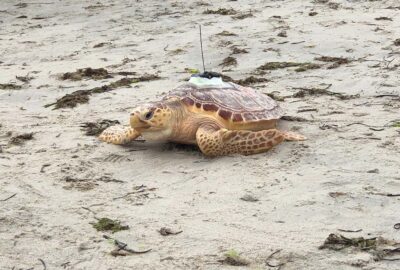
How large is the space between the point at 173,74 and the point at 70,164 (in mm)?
2876

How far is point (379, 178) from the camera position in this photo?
404 cm

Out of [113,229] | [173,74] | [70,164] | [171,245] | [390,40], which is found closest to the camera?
[171,245]

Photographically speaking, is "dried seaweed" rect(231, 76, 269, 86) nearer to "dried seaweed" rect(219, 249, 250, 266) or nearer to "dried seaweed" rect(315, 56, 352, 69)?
"dried seaweed" rect(315, 56, 352, 69)

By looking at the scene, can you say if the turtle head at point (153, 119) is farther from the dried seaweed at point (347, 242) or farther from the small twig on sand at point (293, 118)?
the dried seaweed at point (347, 242)

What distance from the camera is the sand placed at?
11.0ft

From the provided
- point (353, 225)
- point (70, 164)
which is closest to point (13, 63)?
point (70, 164)

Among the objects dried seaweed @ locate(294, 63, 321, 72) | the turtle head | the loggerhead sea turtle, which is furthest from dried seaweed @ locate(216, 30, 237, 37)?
the turtle head

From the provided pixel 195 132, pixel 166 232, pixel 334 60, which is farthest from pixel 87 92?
pixel 166 232

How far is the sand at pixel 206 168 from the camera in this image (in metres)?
3.35

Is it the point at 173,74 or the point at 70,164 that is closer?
the point at 70,164

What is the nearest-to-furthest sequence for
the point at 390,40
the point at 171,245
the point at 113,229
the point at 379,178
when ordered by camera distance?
the point at 171,245, the point at 113,229, the point at 379,178, the point at 390,40

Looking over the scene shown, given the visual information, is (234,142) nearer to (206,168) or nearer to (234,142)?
(234,142)

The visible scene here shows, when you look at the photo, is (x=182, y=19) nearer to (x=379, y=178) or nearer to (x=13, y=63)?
(x=13, y=63)

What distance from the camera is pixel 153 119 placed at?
15.6 feet
